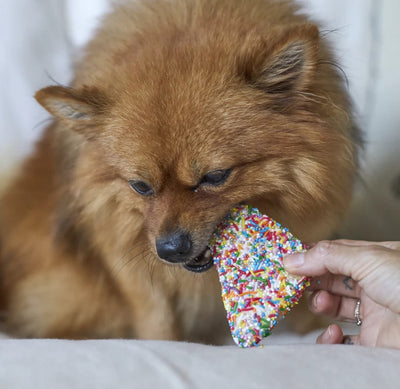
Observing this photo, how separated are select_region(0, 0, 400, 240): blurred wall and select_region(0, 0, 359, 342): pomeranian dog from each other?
1.67 feet

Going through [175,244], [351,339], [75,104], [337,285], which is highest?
[75,104]

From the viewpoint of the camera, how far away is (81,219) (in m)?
1.67

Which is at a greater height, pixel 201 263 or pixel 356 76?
pixel 356 76

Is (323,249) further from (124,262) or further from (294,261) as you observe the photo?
(124,262)

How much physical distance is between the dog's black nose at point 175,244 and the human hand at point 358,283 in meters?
0.23

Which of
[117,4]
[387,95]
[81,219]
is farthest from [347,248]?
[387,95]

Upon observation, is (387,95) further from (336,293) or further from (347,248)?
(347,248)

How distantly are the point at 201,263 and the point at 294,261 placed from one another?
0.98 feet

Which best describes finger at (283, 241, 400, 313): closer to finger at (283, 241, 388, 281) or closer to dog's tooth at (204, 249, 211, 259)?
finger at (283, 241, 388, 281)

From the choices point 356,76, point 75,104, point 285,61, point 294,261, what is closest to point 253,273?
point 294,261

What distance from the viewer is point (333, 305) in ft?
4.66

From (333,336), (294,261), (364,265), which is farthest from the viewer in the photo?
(333,336)

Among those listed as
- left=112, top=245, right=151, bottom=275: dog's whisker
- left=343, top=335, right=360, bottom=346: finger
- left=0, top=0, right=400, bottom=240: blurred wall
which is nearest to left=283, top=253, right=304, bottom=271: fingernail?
left=343, top=335, right=360, bottom=346: finger

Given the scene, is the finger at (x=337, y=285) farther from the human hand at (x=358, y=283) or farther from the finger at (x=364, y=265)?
the finger at (x=364, y=265)
